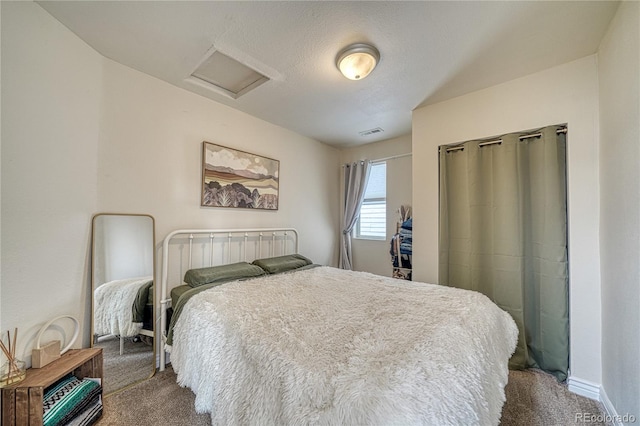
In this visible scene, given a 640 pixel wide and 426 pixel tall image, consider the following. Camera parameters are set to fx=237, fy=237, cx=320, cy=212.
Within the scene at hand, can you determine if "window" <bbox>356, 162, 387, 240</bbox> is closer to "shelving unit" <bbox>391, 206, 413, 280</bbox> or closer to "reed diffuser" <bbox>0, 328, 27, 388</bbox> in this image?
"shelving unit" <bbox>391, 206, 413, 280</bbox>

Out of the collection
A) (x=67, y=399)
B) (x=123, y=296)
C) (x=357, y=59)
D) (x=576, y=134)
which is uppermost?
(x=357, y=59)

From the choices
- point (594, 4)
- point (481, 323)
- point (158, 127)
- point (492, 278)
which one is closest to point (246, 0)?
point (158, 127)

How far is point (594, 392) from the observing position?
1.76 meters

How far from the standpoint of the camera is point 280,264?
2.65m

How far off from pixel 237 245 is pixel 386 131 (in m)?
2.55

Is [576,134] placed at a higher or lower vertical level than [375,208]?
higher

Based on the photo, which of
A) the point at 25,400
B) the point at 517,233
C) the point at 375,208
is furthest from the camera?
the point at 375,208

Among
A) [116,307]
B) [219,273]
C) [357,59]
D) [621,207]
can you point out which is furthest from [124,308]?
[621,207]

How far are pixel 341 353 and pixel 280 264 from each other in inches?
66.1

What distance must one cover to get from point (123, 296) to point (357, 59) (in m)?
2.66

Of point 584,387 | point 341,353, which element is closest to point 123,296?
point 341,353

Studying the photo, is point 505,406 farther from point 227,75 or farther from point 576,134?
point 227,75

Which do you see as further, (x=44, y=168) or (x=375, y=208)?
(x=375, y=208)

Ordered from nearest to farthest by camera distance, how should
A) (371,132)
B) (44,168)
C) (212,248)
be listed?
(44,168)
(212,248)
(371,132)
